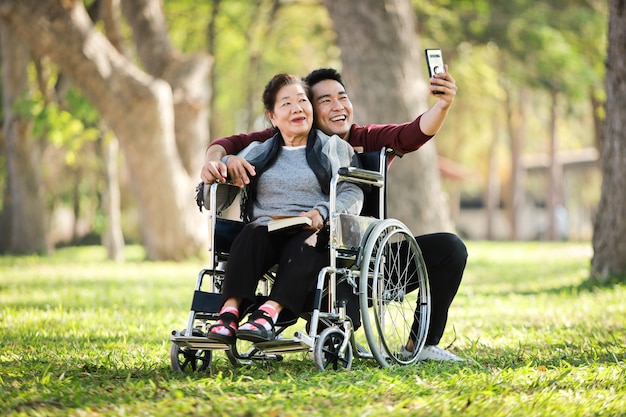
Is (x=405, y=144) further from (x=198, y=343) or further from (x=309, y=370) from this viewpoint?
(x=198, y=343)

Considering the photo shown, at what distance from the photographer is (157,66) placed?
16.5 metres

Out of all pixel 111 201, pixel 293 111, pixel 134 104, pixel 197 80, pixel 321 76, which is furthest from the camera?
pixel 111 201

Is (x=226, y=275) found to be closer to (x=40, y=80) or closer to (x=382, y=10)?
(x=382, y=10)

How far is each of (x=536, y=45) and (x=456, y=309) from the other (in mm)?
12675

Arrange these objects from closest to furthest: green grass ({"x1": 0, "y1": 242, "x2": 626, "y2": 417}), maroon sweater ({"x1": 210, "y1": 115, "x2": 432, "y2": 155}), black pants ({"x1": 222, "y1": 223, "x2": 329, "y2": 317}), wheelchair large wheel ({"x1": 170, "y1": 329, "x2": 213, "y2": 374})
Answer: green grass ({"x1": 0, "y1": 242, "x2": 626, "y2": 417}) → black pants ({"x1": 222, "y1": 223, "x2": 329, "y2": 317}) → wheelchair large wheel ({"x1": 170, "y1": 329, "x2": 213, "y2": 374}) → maroon sweater ({"x1": 210, "y1": 115, "x2": 432, "y2": 155})

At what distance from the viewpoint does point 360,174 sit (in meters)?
4.45

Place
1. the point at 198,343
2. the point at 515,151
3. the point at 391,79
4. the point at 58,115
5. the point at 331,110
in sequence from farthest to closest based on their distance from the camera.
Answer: the point at 515,151
the point at 58,115
the point at 391,79
the point at 331,110
the point at 198,343

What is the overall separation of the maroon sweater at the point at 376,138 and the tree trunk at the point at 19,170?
12658mm

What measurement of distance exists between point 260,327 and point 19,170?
1495 cm

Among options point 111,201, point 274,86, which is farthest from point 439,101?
point 111,201

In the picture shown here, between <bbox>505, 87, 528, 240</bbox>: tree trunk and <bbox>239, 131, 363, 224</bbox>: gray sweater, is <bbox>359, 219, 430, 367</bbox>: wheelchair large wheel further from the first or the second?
<bbox>505, 87, 528, 240</bbox>: tree trunk

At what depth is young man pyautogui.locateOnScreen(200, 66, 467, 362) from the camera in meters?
4.58

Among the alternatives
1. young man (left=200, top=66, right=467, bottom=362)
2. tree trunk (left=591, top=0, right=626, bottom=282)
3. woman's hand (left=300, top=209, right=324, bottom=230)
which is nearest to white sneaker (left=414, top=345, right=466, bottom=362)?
young man (left=200, top=66, right=467, bottom=362)

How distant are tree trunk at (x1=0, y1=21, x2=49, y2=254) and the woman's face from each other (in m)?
13.0
